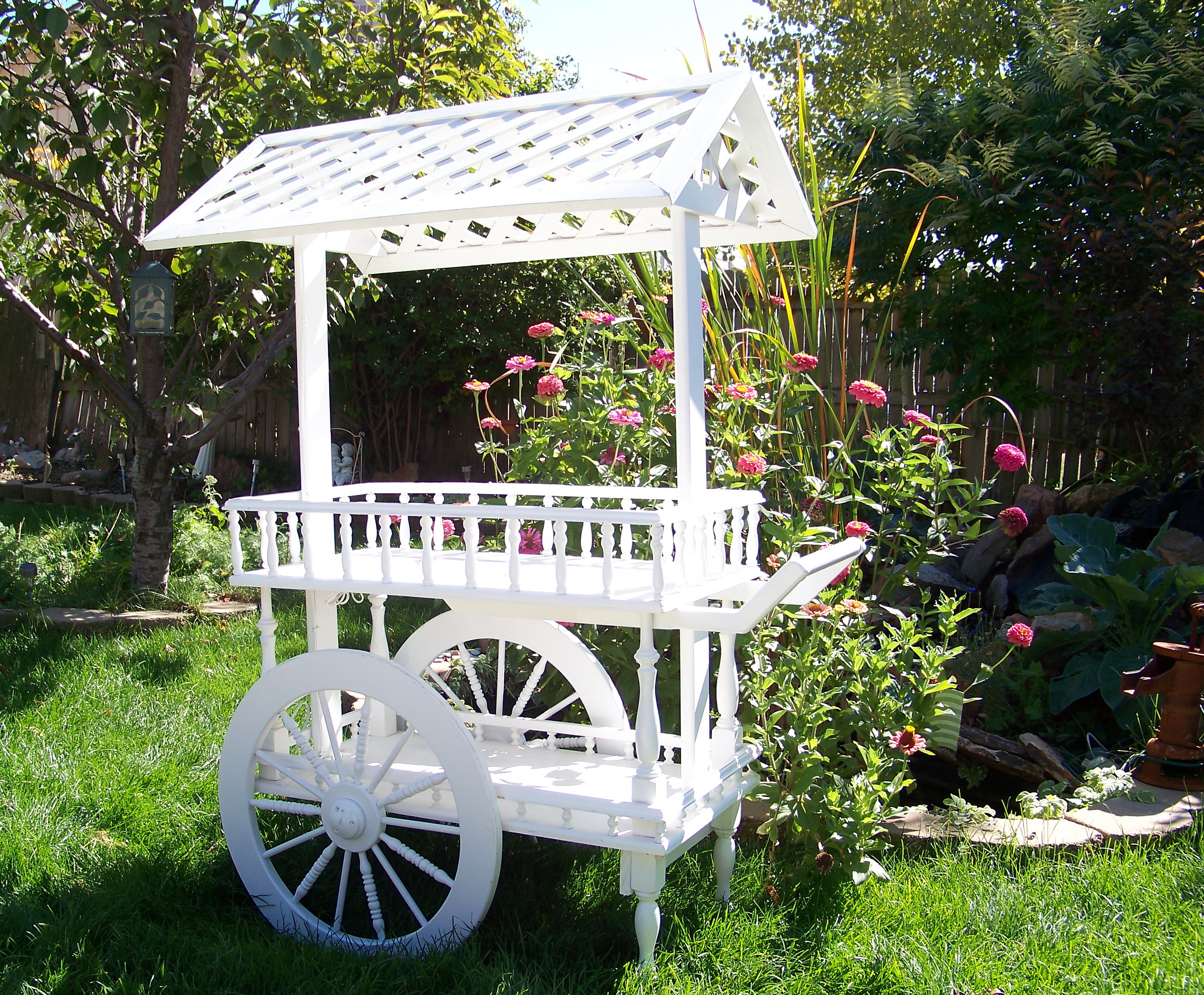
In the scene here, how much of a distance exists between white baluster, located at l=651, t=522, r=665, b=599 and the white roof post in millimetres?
261

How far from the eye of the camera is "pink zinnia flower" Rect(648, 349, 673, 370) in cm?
346

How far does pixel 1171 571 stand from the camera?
3418 millimetres

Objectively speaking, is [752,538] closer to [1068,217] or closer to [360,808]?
[360,808]

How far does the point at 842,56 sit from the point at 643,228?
12925mm

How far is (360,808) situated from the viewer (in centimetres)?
245

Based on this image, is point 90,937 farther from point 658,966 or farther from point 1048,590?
point 1048,590

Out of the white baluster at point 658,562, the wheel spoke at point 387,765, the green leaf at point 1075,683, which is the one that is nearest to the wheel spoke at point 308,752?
the wheel spoke at point 387,765

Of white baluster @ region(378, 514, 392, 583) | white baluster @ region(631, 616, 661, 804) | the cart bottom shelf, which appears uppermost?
white baluster @ region(378, 514, 392, 583)

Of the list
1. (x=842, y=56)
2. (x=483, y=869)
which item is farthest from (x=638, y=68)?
(x=842, y=56)

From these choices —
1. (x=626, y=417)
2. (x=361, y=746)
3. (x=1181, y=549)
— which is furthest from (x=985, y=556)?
(x=361, y=746)

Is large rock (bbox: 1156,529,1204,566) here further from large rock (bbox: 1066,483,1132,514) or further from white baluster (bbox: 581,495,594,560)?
white baluster (bbox: 581,495,594,560)

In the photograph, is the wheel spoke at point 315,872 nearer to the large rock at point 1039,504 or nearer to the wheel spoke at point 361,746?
the wheel spoke at point 361,746

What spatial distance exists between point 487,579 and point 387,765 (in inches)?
20.0

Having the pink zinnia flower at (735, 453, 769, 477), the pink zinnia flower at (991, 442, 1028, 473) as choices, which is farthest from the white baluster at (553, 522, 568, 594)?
the pink zinnia flower at (991, 442, 1028, 473)
